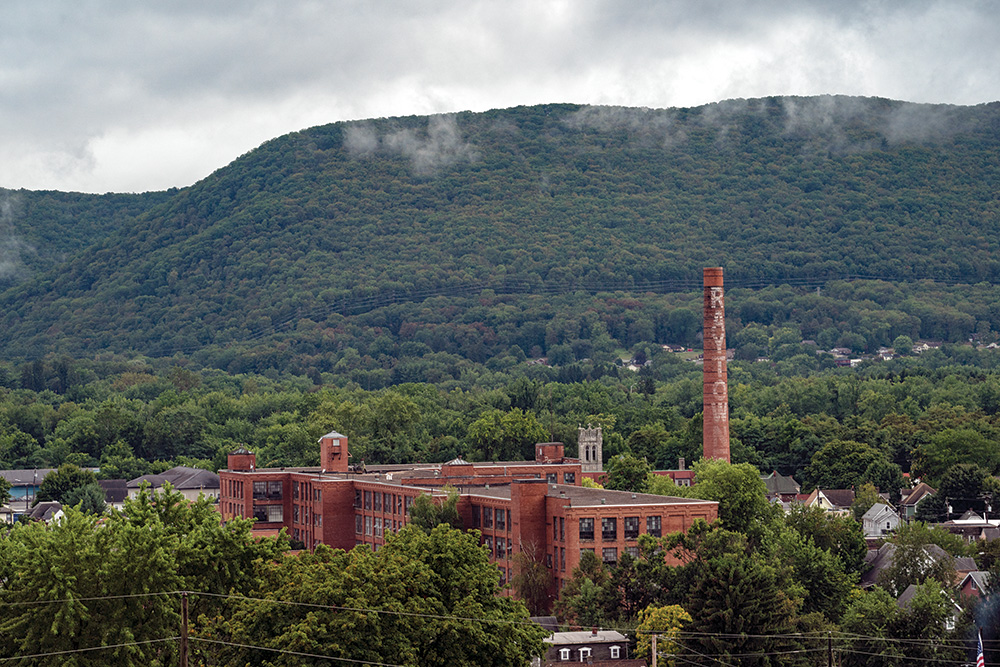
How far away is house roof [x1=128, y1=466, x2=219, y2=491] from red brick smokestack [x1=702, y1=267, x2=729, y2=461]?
47.6m

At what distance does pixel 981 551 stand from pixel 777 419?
89.5m

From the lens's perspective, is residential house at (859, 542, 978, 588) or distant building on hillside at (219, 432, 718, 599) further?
residential house at (859, 542, 978, 588)

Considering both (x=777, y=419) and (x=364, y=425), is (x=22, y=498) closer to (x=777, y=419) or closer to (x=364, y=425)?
Answer: (x=364, y=425)

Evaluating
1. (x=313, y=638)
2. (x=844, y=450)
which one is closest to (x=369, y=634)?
(x=313, y=638)

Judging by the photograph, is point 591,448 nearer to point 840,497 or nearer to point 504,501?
point 840,497

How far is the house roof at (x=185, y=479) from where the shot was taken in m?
162

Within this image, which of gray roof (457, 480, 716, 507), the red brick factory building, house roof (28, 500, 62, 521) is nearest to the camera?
the red brick factory building

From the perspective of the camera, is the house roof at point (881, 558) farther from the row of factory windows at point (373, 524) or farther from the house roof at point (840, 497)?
the house roof at point (840, 497)

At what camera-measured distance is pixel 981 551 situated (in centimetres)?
10381

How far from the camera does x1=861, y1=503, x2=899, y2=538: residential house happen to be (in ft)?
456

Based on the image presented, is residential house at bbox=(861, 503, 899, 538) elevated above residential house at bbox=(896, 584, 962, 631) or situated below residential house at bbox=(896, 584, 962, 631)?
below

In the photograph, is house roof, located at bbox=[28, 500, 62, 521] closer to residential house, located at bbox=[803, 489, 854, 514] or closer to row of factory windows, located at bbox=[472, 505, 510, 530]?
row of factory windows, located at bbox=[472, 505, 510, 530]

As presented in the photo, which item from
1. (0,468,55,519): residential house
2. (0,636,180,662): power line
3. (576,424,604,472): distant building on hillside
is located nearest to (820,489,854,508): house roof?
(576,424,604,472): distant building on hillside

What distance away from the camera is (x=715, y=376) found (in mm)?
154625
